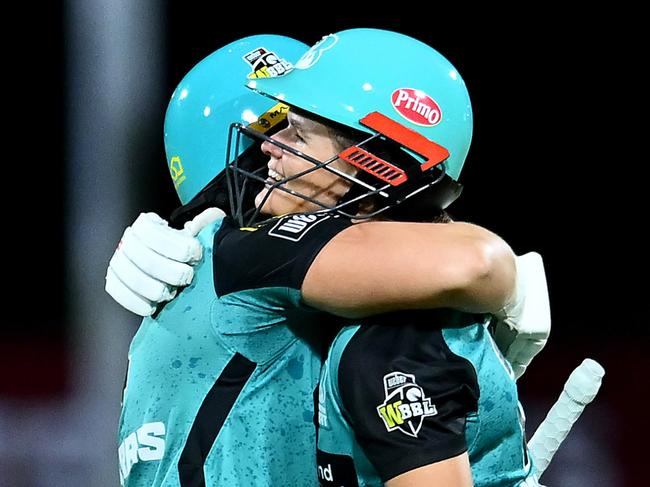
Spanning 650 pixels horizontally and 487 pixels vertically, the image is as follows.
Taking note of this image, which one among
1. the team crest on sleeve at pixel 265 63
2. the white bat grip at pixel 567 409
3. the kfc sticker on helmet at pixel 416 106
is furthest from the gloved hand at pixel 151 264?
the white bat grip at pixel 567 409

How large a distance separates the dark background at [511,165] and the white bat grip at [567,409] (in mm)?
1826

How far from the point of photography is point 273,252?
4.57 ft

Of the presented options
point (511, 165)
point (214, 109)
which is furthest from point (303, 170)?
point (511, 165)

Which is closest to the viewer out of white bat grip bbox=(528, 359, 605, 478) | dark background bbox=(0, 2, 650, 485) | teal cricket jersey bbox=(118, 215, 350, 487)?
teal cricket jersey bbox=(118, 215, 350, 487)

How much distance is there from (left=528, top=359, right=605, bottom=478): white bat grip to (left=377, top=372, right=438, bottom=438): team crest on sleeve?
44 centimetres

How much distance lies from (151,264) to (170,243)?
4 cm

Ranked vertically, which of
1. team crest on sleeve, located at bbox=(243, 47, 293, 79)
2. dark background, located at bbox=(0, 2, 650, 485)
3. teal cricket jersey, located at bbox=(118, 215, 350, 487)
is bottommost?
dark background, located at bbox=(0, 2, 650, 485)

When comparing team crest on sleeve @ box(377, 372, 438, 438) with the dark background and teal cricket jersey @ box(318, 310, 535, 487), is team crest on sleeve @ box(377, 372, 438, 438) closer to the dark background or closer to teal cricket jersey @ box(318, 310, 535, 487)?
teal cricket jersey @ box(318, 310, 535, 487)

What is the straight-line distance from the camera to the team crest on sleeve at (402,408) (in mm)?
1340

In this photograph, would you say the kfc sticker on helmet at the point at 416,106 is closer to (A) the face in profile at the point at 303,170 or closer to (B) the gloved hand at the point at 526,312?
(A) the face in profile at the point at 303,170

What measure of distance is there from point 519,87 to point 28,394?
1856mm

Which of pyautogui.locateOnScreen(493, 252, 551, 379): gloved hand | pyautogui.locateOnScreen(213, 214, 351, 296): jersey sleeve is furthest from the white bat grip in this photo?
pyautogui.locateOnScreen(213, 214, 351, 296): jersey sleeve

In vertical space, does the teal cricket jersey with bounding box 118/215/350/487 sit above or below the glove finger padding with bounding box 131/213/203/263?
below

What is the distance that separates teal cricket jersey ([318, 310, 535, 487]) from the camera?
134 centimetres
